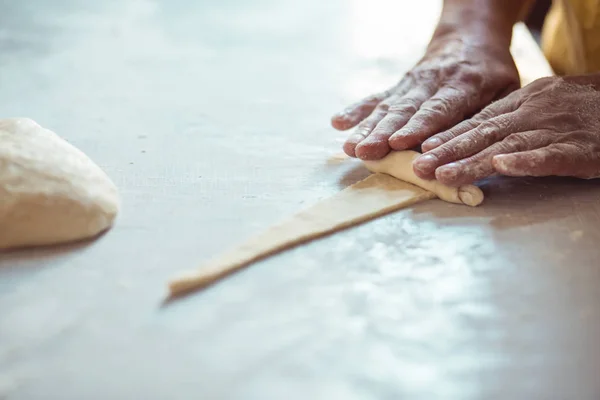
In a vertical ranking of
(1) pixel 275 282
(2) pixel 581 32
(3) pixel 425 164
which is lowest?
(1) pixel 275 282

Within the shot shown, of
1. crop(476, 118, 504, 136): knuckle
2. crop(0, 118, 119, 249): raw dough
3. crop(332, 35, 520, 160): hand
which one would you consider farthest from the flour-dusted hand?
crop(0, 118, 119, 249): raw dough

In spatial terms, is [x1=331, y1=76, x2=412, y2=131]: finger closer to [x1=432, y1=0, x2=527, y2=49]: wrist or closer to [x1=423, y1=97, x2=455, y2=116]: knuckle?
[x1=423, y1=97, x2=455, y2=116]: knuckle

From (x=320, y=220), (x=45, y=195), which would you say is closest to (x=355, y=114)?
(x=320, y=220)

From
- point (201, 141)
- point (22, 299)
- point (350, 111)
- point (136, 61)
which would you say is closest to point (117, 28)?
point (136, 61)

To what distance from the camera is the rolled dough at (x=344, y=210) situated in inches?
40.1

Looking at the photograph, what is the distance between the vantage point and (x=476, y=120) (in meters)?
1.26

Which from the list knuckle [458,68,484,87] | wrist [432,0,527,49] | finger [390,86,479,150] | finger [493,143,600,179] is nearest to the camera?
finger [493,143,600,179]

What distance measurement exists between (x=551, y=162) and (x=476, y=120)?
17 centimetres

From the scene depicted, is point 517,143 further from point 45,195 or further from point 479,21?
point 45,195

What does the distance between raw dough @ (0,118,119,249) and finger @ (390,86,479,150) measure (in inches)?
22.3

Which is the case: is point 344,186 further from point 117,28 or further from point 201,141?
point 117,28

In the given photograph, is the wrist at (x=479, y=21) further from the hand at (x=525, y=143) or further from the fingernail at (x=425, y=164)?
the fingernail at (x=425, y=164)

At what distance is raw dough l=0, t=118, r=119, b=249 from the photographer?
106 centimetres

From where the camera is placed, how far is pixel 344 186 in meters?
1.28
